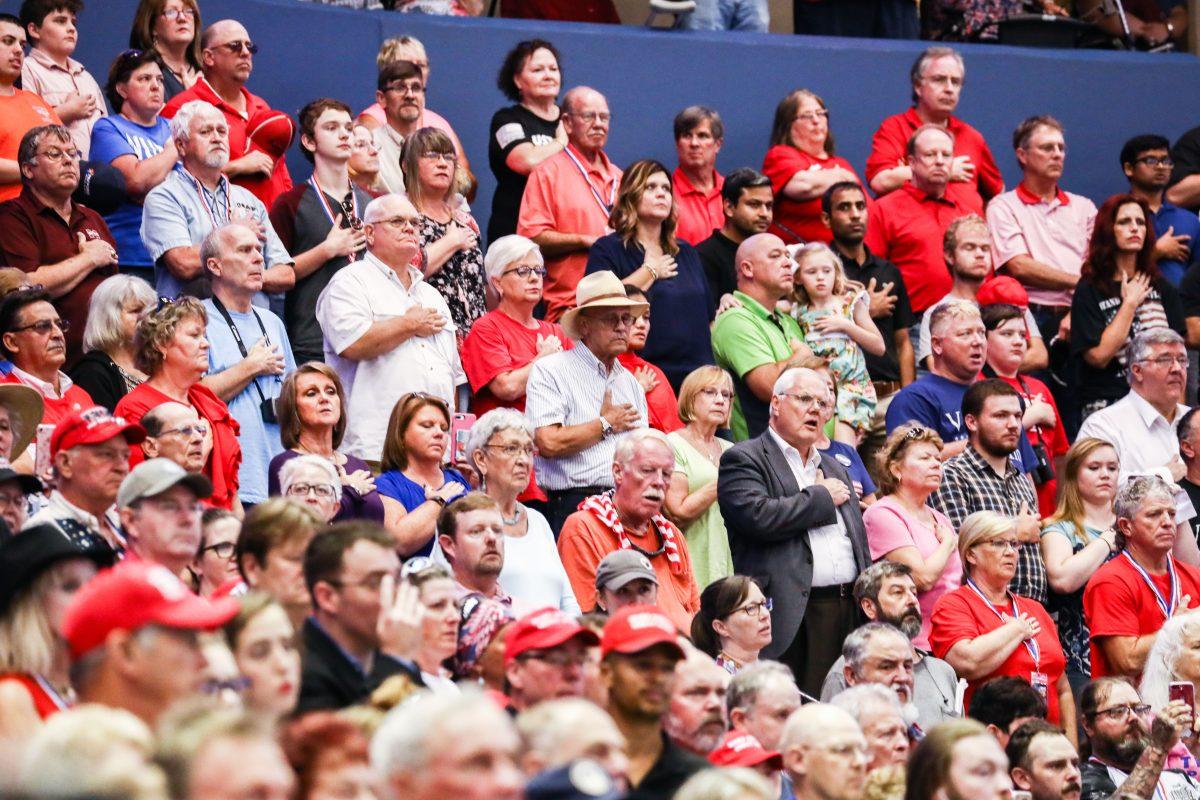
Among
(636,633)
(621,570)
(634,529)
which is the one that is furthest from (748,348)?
(636,633)

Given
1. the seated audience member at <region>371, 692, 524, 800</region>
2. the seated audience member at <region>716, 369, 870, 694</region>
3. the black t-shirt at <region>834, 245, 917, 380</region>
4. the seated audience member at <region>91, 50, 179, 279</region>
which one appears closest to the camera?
the seated audience member at <region>371, 692, 524, 800</region>

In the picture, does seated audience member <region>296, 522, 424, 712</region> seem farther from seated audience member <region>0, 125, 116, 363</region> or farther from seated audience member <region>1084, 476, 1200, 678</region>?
seated audience member <region>1084, 476, 1200, 678</region>

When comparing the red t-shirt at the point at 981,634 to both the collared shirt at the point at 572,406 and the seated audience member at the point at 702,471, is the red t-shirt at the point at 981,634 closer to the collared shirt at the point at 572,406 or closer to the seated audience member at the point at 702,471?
the seated audience member at the point at 702,471

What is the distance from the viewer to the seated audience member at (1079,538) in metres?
8.01

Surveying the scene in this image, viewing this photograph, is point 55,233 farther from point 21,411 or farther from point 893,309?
point 893,309

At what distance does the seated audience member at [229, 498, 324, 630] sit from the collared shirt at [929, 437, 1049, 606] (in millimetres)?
3739

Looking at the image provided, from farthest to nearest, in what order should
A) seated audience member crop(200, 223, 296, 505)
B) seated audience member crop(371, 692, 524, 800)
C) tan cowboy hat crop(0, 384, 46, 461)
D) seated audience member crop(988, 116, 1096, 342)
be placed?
seated audience member crop(988, 116, 1096, 342)
seated audience member crop(200, 223, 296, 505)
tan cowboy hat crop(0, 384, 46, 461)
seated audience member crop(371, 692, 524, 800)

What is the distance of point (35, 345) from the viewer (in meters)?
6.61

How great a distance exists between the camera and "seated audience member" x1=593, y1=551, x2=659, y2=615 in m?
6.38

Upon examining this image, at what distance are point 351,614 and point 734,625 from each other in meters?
2.45

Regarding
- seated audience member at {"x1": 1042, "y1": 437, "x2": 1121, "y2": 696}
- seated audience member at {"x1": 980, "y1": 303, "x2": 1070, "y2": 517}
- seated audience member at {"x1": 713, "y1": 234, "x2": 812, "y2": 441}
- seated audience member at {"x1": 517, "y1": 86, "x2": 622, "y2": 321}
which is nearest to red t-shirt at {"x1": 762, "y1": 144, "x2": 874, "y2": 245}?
seated audience member at {"x1": 517, "y1": 86, "x2": 622, "y2": 321}

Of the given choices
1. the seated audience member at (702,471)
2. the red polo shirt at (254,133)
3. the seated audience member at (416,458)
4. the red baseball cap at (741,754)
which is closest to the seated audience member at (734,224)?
the seated audience member at (702,471)

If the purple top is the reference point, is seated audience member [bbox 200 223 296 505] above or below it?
above

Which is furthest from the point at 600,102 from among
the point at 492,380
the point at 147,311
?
the point at 147,311
